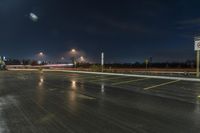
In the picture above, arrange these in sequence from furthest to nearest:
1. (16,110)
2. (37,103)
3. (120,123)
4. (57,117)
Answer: (37,103), (16,110), (57,117), (120,123)

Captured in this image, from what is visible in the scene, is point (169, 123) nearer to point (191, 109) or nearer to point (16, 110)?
point (191, 109)

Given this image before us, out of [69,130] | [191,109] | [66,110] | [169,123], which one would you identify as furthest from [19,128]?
[191,109]

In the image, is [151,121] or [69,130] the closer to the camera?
[69,130]

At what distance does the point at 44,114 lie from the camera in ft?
29.2

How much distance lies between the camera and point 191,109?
10.1m

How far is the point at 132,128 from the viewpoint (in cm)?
706

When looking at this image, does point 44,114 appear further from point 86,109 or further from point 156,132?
point 156,132

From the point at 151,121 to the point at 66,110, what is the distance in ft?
11.2

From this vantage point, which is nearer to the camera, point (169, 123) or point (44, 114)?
point (169, 123)

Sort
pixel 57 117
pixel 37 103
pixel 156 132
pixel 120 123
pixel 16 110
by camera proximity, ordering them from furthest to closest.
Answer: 1. pixel 37 103
2. pixel 16 110
3. pixel 57 117
4. pixel 120 123
5. pixel 156 132

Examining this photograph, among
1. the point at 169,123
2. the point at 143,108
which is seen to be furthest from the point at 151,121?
the point at 143,108

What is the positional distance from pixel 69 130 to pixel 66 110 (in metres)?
2.89

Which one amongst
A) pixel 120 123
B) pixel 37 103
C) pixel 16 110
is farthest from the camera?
pixel 37 103

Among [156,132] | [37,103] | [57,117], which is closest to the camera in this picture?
[156,132]
